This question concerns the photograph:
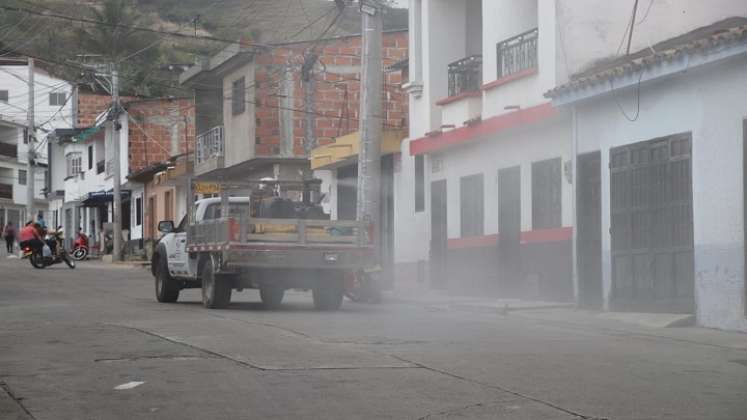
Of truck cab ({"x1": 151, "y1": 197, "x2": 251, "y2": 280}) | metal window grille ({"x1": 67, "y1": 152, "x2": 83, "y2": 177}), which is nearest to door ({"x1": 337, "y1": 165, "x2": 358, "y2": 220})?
truck cab ({"x1": 151, "y1": 197, "x2": 251, "y2": 280})

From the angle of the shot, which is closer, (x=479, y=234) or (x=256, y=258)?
(x=256, y=258)

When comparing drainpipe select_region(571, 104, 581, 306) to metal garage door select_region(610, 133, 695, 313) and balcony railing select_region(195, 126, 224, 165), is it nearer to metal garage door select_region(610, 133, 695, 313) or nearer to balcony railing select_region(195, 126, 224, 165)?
metal garage door select_region(610, 133, 695, 313)

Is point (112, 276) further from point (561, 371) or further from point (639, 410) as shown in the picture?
point (639, 410)

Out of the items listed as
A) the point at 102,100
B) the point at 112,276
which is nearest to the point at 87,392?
the point at 112,276

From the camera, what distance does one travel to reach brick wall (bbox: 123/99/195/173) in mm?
55406

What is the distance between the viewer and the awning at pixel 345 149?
29.7m

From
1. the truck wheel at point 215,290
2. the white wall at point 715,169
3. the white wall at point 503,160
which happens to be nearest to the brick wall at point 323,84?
the white wall at point 503,160

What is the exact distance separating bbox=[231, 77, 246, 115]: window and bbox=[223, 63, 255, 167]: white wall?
0.45ft

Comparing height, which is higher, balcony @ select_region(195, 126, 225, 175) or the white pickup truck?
balcony @ select_region(195, 126, 225, 175)

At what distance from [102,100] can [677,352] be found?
58.4 meters

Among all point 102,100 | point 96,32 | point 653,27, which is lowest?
point 653,27

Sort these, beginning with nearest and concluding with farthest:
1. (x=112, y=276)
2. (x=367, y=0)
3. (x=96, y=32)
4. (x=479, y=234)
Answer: (x=367, y=0), (x=479, y=234), (x=112, y=276), (x=96, y=32)

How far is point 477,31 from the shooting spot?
2731cm

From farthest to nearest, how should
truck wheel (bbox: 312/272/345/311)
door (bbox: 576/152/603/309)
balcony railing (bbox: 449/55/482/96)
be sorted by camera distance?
1. balcony railing (bbox: 449/55/482/96)
2. door (bbox: 576/152/603/309)
3. truck wheel (bbox: 312/272/345/311)
